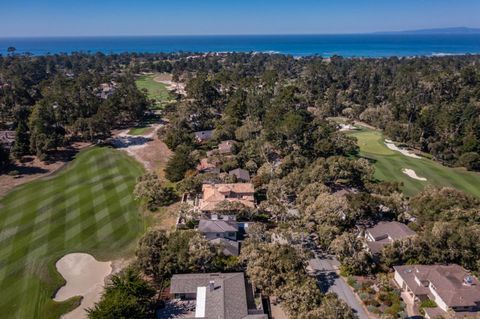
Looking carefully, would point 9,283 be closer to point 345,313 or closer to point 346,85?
point 345,313

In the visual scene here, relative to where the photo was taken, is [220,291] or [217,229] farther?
[217,229]

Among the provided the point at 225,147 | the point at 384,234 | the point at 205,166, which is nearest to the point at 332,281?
the point at 384,234

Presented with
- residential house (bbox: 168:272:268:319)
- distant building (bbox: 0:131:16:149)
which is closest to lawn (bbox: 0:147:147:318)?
residential house (bbox: 168:272:268:319)

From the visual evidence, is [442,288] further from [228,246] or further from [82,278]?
[82,278]

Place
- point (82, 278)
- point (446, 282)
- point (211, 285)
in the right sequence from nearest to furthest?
point (211, 285) → point (446, 282) → point (82, 278)

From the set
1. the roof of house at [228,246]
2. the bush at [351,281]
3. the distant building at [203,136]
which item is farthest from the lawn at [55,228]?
the bush at [351,281]

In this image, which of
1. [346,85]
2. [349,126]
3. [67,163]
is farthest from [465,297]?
[346,85]

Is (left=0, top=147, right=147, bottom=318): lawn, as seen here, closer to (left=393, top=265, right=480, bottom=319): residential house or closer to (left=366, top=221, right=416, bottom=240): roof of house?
(left=366, top=221, right=416, bottom=240): roof of house

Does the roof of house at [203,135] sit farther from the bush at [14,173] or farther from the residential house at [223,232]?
the residential house at [223,232]
